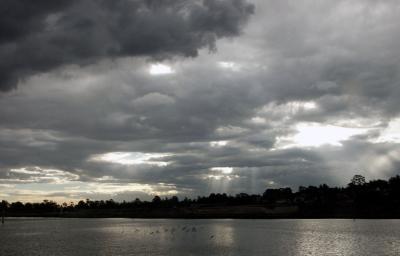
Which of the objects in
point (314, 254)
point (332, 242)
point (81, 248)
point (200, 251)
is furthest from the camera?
point (332, 242)

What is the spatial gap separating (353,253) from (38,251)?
59.1 metres

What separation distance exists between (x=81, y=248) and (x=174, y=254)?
23555 millimetres

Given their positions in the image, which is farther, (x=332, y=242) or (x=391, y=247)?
(x=332, y=242)

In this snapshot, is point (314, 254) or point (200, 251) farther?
point (200, 251)

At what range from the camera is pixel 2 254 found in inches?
3435

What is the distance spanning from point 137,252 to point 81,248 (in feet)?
52.4


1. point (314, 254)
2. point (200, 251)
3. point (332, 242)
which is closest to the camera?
point (314, 254)

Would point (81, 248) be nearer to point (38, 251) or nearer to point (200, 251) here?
point (38, 251)

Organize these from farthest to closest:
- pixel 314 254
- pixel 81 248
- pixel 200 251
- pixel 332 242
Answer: pixel 332 242 < pixel 81 248 < pixel 200 251 < pixel 314 254

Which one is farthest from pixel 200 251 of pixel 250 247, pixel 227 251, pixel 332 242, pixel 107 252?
pixel 332 242

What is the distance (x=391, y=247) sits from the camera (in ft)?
301

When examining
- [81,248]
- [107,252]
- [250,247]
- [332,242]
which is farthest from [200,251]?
[332,242]

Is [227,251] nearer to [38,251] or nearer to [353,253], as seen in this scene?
[353,253]

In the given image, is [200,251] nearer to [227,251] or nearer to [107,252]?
[227,251]
